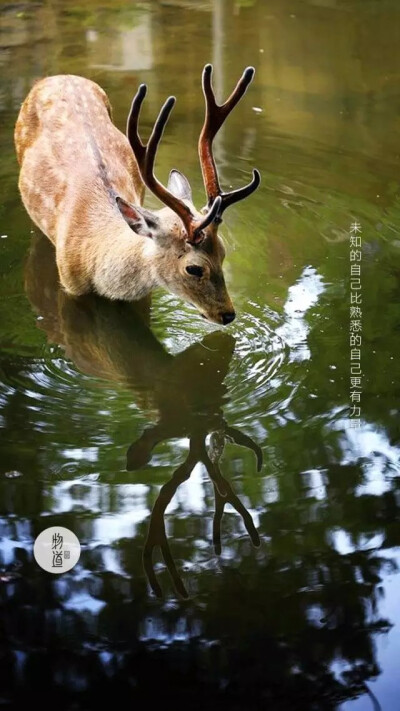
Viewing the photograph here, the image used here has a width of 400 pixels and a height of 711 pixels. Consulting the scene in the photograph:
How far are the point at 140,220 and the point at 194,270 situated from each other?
Answer: 35cm

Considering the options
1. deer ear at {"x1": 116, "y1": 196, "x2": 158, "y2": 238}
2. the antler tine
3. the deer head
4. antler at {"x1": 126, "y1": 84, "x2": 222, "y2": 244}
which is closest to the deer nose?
the deer head

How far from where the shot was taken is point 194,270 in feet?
15.7

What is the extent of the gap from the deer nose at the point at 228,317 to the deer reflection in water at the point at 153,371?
0.15 meters

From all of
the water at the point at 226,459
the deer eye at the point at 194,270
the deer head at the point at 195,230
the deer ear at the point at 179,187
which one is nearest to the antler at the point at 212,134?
the deer head at the point at 195,230

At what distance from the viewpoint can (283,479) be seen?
159 inches

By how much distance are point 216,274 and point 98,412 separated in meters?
0.90

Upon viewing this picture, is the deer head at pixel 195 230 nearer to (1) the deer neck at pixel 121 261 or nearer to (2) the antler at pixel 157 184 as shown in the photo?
(2) the antler at pixel 157 184

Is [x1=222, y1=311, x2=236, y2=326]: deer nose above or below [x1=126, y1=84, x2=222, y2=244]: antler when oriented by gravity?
below

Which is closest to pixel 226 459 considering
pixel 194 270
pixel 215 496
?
pixel 215 496

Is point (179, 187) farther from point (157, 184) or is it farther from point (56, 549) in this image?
point (56, 549)

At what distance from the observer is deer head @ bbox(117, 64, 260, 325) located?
4.60m

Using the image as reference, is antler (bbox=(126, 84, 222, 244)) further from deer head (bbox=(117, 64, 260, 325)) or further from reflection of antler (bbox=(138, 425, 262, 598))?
reflection of antler (bbox=(138, 425, 262, 598))

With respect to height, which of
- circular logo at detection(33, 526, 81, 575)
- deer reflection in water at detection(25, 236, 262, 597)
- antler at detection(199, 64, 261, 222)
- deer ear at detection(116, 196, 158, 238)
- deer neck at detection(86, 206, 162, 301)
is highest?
antler at detection(199, 64, 261, 222)

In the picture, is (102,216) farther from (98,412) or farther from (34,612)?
(34,612)
